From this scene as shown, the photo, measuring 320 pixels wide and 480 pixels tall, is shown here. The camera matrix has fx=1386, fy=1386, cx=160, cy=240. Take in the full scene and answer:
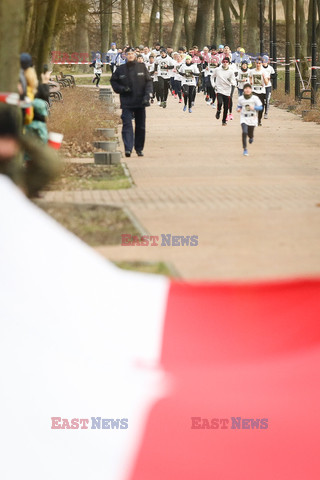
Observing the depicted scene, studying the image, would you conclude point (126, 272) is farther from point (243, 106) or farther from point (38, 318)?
point (243, 106)

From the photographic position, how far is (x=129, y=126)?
3416 millimetres

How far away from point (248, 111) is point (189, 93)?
0.63 ft

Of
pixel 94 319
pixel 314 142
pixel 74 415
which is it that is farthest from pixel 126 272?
pixel 314 142

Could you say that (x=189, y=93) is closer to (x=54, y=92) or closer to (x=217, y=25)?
(x=217, y=25)

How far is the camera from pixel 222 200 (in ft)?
11.0

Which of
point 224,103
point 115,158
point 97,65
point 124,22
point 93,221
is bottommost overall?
point 93,221

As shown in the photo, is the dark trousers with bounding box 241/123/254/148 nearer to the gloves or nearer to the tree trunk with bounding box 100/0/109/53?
the gloves

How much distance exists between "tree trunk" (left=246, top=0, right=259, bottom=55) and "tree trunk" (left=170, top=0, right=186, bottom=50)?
19 cm

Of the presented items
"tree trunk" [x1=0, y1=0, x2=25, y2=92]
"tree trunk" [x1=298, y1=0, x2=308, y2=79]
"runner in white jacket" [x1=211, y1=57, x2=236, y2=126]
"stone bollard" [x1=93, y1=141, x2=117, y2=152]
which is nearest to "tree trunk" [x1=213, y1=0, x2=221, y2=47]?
"runner in white jacket" [x1=211, y1=57, x2=236, y2=126]

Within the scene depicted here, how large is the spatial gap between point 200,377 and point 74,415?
0.32 meters

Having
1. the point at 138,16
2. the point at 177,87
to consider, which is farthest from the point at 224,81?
the point at 138,16

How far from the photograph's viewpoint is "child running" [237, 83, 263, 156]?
3.51 metres

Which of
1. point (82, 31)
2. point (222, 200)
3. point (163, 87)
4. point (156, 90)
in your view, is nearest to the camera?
point (82, 31)

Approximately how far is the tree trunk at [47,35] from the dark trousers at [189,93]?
14.4 inches
